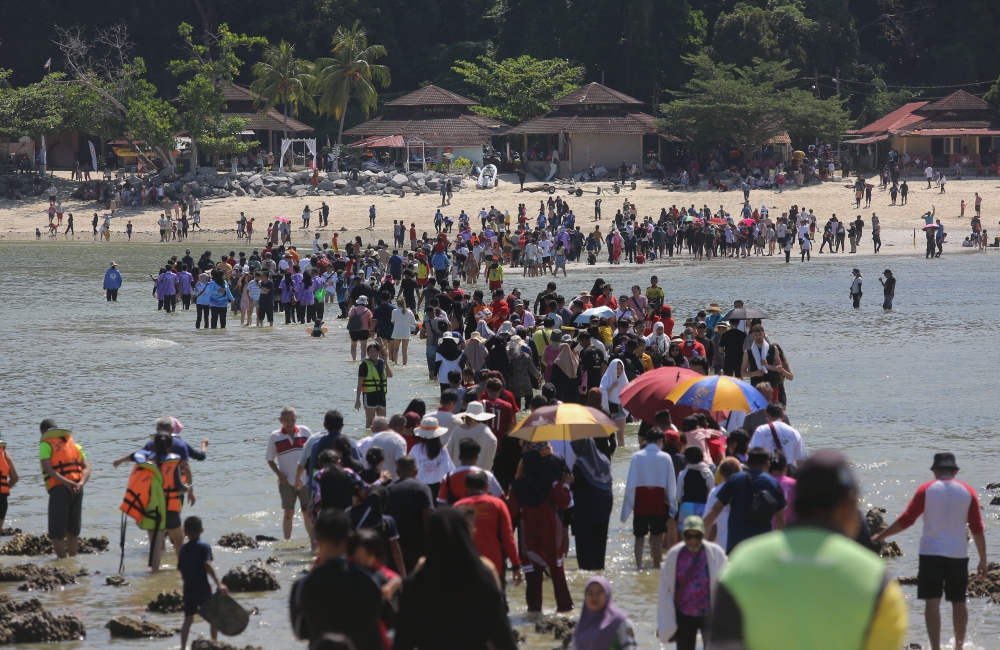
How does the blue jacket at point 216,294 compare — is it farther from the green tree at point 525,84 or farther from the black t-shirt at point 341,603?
the green tree at point 525,84

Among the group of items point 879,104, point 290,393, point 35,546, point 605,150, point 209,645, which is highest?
point 879,104

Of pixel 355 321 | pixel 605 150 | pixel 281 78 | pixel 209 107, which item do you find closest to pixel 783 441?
pixel 355 321

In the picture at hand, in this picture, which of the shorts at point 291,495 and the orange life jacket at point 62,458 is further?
the shorts at point 291,495

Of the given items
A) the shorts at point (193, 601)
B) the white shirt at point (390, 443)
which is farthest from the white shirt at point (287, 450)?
the shorts at point (193, 601)

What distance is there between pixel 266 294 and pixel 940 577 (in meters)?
19.8

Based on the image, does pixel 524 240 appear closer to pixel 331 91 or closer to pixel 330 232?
pixel 330 232

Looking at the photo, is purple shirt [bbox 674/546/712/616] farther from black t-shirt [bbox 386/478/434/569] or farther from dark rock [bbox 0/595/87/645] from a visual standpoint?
dark rock [bbox 0/595/87/645]

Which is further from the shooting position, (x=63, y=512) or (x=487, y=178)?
(x=487, y=178)

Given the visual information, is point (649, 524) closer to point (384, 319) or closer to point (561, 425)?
point (561, 425)

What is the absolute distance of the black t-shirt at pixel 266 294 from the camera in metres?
25.7

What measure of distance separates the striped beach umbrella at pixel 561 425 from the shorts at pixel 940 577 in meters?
2.38

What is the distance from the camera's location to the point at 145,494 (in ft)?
31.2

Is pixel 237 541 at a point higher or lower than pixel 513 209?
lower

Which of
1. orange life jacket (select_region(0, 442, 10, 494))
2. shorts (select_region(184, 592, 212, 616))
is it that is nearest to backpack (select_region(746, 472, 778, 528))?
shorts (select_region(184, 592, 212, 616))
